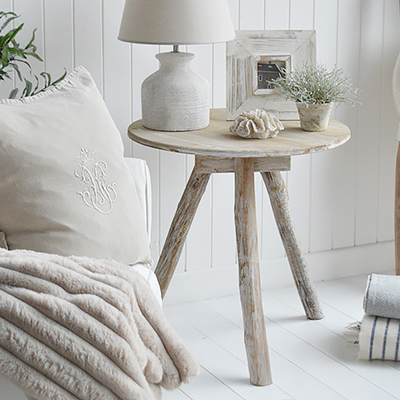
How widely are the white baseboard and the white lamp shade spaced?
0.92 meters

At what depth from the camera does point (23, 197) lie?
4.26ft

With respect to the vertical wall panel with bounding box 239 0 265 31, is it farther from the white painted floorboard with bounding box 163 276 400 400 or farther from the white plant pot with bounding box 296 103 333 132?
the white painted floorboard with bounding box 163 276 400 400

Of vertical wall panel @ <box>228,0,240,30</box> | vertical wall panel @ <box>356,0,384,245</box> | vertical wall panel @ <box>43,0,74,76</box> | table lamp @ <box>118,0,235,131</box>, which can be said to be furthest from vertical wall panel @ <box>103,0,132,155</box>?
vertical wall panel @ <box>356,0,384,245</box>

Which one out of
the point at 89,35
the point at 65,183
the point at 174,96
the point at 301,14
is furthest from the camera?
the point at 301,14

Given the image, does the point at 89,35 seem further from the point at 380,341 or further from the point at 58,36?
the point at 380,341

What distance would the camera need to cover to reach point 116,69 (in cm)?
197

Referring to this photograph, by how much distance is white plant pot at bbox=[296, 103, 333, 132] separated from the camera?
5.66ft

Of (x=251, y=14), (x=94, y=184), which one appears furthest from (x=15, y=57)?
(x=251, y=14)

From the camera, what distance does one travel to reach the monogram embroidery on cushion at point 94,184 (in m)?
1.36

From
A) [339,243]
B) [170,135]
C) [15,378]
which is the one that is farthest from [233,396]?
[339,243]

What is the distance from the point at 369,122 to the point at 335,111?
0.58 feet

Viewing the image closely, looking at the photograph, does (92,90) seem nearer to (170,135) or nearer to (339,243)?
(170,135)

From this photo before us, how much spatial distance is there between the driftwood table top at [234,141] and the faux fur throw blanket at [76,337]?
1.84ft

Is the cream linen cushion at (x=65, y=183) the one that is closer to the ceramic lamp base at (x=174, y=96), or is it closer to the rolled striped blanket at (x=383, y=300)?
the ceramic lamp base at (x=174, y=96)
